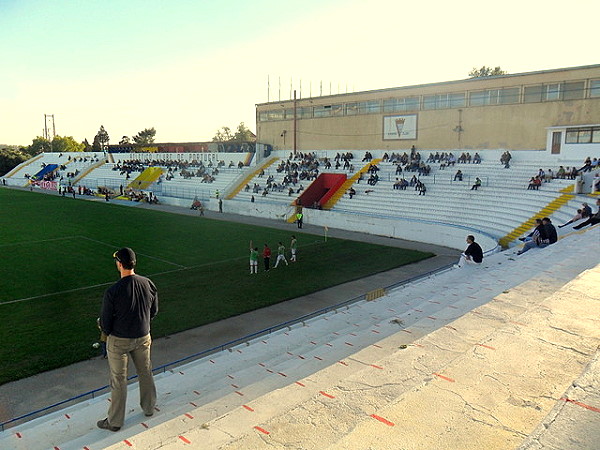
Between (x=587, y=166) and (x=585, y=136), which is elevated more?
(x=585, y=136)

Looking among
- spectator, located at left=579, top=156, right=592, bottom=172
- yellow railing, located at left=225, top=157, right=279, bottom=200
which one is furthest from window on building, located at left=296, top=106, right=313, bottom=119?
spectator, located at left=579, top=156, right=592, bottom=172

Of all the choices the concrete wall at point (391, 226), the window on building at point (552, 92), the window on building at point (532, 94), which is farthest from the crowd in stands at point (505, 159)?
the concrete wall at point (391, 226)

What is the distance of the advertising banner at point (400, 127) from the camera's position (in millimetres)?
40438

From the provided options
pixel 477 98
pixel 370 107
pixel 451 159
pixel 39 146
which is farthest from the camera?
pixel 39 146

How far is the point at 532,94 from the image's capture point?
3353 centimetres

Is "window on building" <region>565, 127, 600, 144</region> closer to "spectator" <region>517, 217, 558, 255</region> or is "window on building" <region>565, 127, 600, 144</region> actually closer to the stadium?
the stadium

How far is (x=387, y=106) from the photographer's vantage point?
4219 centimetres

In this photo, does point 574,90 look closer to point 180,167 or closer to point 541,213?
point 541,213

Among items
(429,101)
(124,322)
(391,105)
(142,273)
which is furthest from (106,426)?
(391,105)

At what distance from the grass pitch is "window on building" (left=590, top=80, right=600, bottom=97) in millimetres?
18378

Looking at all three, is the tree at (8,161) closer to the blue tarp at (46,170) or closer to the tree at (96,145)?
the blue tarp at (46,170)

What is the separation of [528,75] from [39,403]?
35211 millimetres

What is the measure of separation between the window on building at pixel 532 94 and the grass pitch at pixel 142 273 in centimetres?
1810

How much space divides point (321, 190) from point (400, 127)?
9.23 meters
